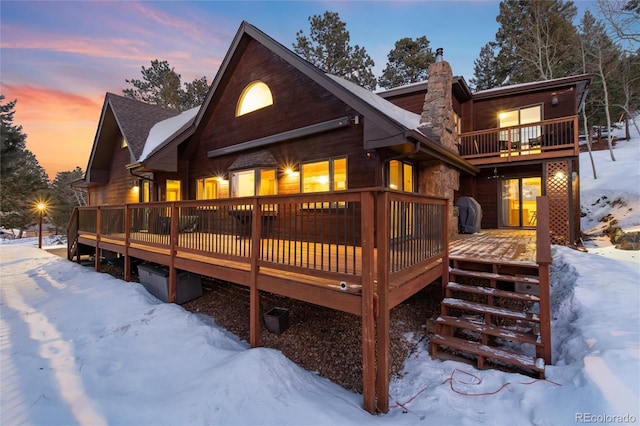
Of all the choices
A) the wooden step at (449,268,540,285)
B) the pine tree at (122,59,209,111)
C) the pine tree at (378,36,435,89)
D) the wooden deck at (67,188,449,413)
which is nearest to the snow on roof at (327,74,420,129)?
the wooden deck at (67,188,449,413)

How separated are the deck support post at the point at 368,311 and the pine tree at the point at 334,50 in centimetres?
2204

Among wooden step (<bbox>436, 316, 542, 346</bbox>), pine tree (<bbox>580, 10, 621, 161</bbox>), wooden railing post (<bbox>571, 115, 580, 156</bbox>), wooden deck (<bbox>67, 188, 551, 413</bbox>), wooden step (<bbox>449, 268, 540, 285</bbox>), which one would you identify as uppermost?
pine tree (<bbox>580, 10, 621, 161</bbox>)

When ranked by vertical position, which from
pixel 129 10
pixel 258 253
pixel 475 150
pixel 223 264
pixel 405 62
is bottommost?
pixel 223 264

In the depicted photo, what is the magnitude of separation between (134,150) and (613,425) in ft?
47.2

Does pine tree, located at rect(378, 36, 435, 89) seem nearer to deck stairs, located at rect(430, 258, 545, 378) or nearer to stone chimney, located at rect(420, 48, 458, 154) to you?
stone chimney, located at rect(420, 48, 458, 154)

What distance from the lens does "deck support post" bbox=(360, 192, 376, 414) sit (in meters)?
2.85

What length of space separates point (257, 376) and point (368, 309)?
1.48m

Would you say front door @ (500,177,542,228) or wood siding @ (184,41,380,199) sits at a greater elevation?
wood siding @ (184,41,380,199)

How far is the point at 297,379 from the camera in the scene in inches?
129

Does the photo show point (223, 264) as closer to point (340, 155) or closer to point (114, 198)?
point (340, 155)

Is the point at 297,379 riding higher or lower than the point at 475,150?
lower

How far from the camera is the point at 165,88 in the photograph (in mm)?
25062

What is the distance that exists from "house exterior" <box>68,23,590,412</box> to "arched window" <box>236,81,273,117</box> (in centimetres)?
5

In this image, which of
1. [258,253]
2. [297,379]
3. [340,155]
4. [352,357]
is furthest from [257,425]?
[340,155]
